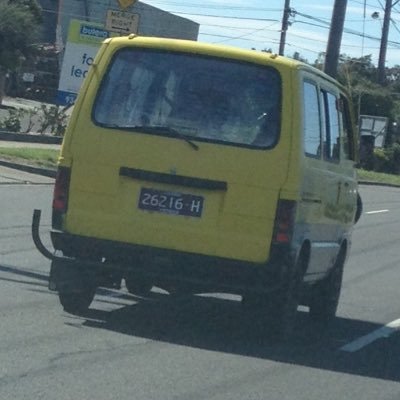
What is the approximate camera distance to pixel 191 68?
9.84 m

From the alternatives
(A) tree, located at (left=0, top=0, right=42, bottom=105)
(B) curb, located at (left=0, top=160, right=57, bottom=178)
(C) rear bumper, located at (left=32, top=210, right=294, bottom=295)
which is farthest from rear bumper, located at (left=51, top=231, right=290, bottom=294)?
(A) tree, located at (left=0, top=0, right=42, bottom=105)

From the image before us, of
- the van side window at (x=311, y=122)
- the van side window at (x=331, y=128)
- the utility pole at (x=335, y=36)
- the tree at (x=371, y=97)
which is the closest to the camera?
the van side window at (x=311, y=122)

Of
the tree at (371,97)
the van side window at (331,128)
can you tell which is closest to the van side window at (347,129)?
the van side window at (331,128)

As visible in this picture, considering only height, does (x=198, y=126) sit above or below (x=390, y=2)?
below

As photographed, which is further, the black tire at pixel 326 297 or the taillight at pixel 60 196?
the black tire at pixel 326 297

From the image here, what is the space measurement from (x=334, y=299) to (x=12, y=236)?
4.74 meters

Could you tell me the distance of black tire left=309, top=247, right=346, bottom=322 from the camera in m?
11.7

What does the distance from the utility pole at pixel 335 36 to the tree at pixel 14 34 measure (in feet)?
97.8

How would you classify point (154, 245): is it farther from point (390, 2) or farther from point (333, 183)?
point (390, 2)

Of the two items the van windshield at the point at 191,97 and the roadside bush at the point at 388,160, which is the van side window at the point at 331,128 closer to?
the van windshield at the point at 191,97

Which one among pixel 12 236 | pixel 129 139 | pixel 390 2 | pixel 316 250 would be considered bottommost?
pixel 12 236

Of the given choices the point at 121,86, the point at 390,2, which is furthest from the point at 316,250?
the point at 390,2

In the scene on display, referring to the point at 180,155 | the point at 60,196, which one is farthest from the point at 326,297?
the point at 60,196

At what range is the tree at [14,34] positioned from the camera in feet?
200
